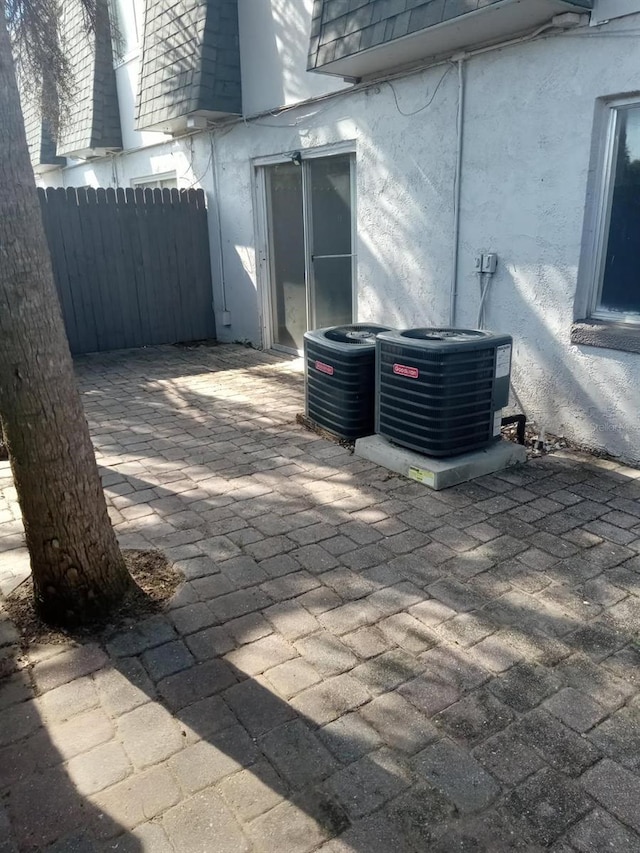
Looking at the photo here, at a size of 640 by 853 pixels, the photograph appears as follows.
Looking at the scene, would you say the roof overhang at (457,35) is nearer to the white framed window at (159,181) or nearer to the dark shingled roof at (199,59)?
the dark shingled roof at (199,59)

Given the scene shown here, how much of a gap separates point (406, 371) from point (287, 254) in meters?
4.34

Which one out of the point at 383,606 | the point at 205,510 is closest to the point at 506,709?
the point at 383,606

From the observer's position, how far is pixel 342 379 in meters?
4.82

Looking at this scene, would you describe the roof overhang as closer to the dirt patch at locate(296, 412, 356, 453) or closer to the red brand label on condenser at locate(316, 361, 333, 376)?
the red brand label on condenser at locate(316, 361, 333, 376)

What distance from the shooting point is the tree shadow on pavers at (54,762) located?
5.98 feet

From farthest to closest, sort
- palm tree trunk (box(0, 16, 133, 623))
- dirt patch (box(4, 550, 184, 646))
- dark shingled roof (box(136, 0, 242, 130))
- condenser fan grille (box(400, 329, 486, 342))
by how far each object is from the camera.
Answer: dark shingled roof (box(136, 0, 242, 130)), condenser fan grille (box(400, 329, 486, 342)), dirt patch (box(4, 550, 184, 646)), palm tree trunk (box(0, 16, 133, 623))

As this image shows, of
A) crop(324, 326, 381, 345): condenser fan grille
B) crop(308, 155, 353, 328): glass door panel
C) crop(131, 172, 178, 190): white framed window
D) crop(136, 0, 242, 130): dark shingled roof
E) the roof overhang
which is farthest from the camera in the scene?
crop(131, 172, 178, 190): white framed window

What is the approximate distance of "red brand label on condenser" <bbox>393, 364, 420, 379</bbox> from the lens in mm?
4176

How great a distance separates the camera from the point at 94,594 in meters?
2.76

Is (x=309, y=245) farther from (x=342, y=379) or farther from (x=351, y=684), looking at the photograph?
(x=351, y=684)

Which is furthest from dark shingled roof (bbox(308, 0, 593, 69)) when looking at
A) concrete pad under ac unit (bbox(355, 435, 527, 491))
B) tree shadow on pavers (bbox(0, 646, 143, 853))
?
tree shadow on pavers (bbox(0, 646, 143, 853))

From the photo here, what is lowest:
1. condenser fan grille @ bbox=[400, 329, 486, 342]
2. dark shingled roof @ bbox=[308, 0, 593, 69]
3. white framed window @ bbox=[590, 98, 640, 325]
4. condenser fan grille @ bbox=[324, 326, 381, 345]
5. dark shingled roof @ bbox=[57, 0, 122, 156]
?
condenser fan grille @ bbox=[324, 326, 381, 345]

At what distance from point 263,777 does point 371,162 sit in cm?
556

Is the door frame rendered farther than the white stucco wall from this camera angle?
Yes
